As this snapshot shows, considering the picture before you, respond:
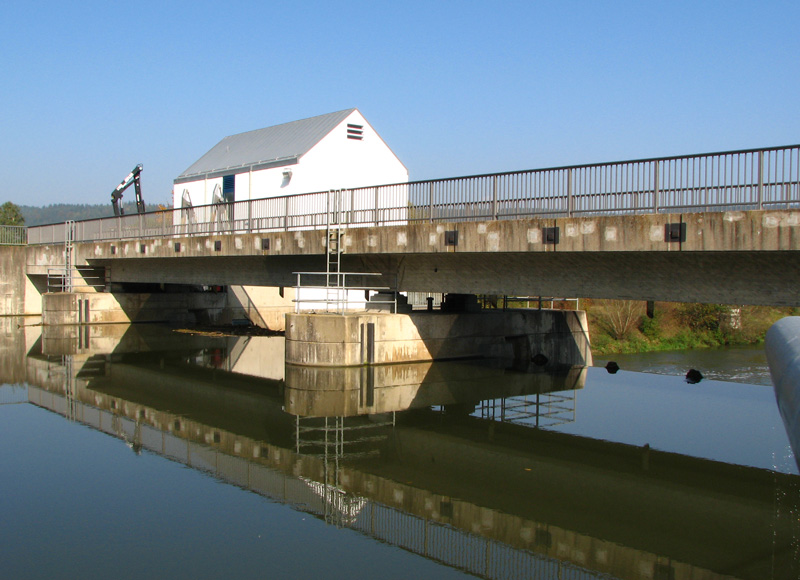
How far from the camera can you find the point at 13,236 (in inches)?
1738

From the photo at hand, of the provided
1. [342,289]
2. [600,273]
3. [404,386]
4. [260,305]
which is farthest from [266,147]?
[600,273]

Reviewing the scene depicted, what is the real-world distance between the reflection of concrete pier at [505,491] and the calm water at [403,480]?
0.13 ft

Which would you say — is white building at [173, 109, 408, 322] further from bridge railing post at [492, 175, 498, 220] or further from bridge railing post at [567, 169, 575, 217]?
bridge railing post at [567, 169, 575, 217]

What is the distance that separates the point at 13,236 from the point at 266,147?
616 inches

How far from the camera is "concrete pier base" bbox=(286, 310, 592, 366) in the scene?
21.0 metres

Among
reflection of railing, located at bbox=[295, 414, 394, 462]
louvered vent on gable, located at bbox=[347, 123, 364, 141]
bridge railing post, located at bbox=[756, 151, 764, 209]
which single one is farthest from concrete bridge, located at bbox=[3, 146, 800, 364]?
louvered vent on gable, located at bbox=[347, 123, 364, 141]

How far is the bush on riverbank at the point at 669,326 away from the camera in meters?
33.1

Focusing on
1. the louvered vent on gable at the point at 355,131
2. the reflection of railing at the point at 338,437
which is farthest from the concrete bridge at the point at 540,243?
the louvered vent on gable at the point at 355,131

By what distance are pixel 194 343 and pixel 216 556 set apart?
22945 mm

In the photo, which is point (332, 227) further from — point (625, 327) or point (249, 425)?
point (625, 327)

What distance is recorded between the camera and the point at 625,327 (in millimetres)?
33469

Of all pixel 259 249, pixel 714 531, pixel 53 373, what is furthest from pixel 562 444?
pixel 53 373

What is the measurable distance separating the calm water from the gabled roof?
20764mm

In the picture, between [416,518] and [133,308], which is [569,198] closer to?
[416,518]
